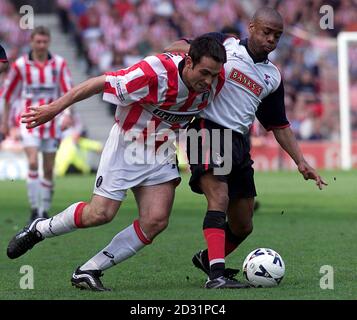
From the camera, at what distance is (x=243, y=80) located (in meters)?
7.49

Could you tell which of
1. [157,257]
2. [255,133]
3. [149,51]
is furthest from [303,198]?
[149,51]

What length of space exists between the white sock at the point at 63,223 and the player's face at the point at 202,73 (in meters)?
1.16

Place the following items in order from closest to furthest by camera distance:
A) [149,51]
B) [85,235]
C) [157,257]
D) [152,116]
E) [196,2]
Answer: [152,116]
[157,257]
[85,235]
[149,51]
[196,2]

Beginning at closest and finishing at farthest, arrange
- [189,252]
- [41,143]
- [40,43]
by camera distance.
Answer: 1. [189,252]
2. [40,43]
3. [41,143]

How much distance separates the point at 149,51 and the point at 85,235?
1567 cm

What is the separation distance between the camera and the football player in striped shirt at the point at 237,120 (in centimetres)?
731

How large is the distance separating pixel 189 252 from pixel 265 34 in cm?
279

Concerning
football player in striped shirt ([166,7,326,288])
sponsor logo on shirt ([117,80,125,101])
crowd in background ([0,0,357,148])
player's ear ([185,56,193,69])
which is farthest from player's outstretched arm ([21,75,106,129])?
crowd in background ([0,0,357,148])

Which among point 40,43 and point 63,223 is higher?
point 40,43

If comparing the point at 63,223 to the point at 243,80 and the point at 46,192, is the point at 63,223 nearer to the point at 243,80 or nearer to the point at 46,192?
the point at 243,80

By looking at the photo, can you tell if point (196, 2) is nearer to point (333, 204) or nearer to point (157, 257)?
point (333, 204)

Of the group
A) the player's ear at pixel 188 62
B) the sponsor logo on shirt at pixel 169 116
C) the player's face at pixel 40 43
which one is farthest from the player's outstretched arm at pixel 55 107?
the player's face at pixel 40 43

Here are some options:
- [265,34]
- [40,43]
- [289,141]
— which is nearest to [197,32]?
[40,43]

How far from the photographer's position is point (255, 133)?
46.7 ft
